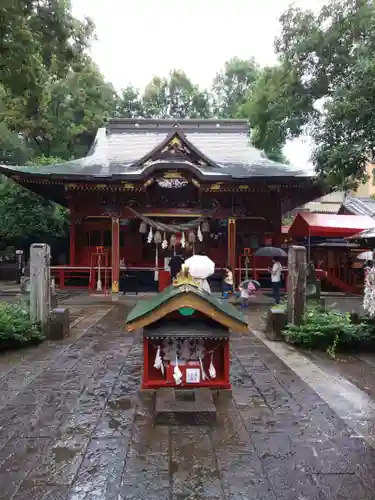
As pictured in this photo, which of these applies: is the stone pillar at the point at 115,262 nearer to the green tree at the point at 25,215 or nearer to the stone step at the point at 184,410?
the green tree at the point at 25,215

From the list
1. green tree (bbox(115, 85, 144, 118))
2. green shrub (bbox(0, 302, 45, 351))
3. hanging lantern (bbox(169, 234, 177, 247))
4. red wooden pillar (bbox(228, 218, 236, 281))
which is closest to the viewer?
green shrub (bbox(0, 302, 45, 351))

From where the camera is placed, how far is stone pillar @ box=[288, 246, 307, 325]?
8.95 meters

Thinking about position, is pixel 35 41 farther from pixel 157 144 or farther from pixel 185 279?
pixel 157 144

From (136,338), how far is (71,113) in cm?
2471

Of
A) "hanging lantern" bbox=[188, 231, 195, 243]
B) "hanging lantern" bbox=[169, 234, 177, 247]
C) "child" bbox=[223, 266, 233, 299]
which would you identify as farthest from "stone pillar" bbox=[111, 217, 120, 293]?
"child" bbox=[223, 266, 233, 299]

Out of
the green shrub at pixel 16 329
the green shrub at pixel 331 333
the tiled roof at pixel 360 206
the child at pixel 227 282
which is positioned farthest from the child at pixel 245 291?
the tiled roof at pixel 360 206

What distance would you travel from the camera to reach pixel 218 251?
1956 cm

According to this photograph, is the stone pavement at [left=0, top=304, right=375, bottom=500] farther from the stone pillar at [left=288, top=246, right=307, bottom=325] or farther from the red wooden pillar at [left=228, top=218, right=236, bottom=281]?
the red wooden pillar at [left=228, top=218, right=236, bottom=281]

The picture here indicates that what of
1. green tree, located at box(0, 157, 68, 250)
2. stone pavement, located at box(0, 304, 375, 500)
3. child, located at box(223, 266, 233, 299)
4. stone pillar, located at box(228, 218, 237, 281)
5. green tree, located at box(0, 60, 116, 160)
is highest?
green tree, located at box(0, 60, 116, 160)

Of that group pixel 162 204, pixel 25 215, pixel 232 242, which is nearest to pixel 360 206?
pixel 232 242

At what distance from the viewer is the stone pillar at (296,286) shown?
29.4ft

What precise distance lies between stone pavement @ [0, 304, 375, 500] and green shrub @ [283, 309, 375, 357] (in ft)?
5.90

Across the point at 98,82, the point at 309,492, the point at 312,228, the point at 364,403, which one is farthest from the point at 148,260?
the point at 98,82

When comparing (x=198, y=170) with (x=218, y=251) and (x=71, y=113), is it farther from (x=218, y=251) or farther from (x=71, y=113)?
(x=71, y=113)
